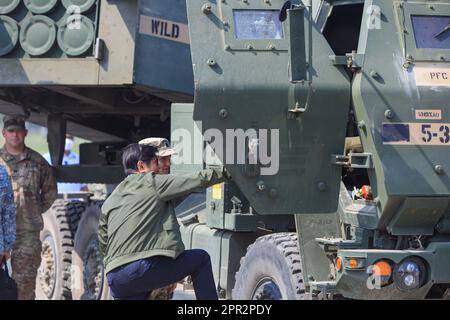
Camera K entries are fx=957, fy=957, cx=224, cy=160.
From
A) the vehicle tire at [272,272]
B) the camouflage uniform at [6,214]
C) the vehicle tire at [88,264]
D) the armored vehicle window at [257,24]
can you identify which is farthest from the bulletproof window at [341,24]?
the vehicle tire at [88,264]

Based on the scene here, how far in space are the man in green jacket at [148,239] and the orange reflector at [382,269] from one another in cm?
103

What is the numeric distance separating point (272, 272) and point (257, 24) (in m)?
1.72

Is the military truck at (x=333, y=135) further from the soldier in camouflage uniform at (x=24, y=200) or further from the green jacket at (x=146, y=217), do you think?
the soldier in camouflage uniform at (x=24, y=200)

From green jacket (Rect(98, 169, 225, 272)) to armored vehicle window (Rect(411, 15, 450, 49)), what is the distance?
1.69 metres

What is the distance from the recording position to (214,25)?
6195mm

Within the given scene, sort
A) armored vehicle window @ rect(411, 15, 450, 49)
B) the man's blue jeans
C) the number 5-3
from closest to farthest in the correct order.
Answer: the man's blue jeans
the number 5-3
armored vehicle window @ rect(411, 15, 450, 49)

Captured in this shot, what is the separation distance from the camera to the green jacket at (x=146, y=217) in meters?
5.60

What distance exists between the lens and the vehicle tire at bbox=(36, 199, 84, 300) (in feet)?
34.8

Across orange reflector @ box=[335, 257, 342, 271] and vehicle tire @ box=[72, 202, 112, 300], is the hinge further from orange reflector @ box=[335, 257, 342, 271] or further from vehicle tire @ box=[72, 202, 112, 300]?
vehicle tire @ box=[72, 202, 112, 300]

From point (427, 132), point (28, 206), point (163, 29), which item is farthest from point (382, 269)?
point (28, 206)

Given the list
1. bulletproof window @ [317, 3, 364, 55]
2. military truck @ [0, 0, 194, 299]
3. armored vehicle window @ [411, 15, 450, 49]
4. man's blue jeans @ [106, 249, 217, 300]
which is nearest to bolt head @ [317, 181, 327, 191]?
man's blue jeans @ [106, 249, 217, 300]

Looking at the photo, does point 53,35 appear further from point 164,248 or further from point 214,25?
point 164,248

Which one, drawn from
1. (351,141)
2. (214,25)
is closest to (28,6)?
(214,25)

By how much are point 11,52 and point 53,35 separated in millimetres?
468
